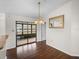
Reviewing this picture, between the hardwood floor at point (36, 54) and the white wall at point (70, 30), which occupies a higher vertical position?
the white wall at point (70, 30)

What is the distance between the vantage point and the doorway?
6047mm

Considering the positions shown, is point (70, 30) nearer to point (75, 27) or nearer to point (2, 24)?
point (75, 27)

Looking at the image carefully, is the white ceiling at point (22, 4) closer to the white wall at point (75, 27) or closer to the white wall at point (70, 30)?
the white wall at point (70, 30)

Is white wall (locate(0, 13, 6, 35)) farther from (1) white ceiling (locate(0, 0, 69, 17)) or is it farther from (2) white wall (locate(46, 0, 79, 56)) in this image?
(2) white wall (locate(46, 0, 79, 56))

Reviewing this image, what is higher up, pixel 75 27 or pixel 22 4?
pixel 22 4

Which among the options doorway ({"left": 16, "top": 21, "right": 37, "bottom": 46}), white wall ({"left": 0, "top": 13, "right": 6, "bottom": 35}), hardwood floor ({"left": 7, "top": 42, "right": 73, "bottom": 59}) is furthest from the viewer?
doorway ({"left": 16, "top": 21, "right": 37, "bottom": 46})

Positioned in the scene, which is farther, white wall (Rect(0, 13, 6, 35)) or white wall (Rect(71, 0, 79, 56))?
white wall (Rect(0, 13, 6, 35))

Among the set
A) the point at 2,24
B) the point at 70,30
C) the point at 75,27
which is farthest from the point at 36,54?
the point at 2,24

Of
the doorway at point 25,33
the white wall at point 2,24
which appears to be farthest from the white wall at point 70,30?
the white wall at point 2,24

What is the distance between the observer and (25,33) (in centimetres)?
664

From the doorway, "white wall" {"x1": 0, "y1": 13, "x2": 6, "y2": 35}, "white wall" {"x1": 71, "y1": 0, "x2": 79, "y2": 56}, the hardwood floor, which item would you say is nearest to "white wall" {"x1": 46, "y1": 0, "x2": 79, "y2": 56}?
"white wall" {"x1": 71, "y1": 0, "x2": 79, "y2": 56}

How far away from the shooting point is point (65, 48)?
433 centimetres

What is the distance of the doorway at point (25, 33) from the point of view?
19.8 ft

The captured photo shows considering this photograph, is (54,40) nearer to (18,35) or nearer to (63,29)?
(63,29)
